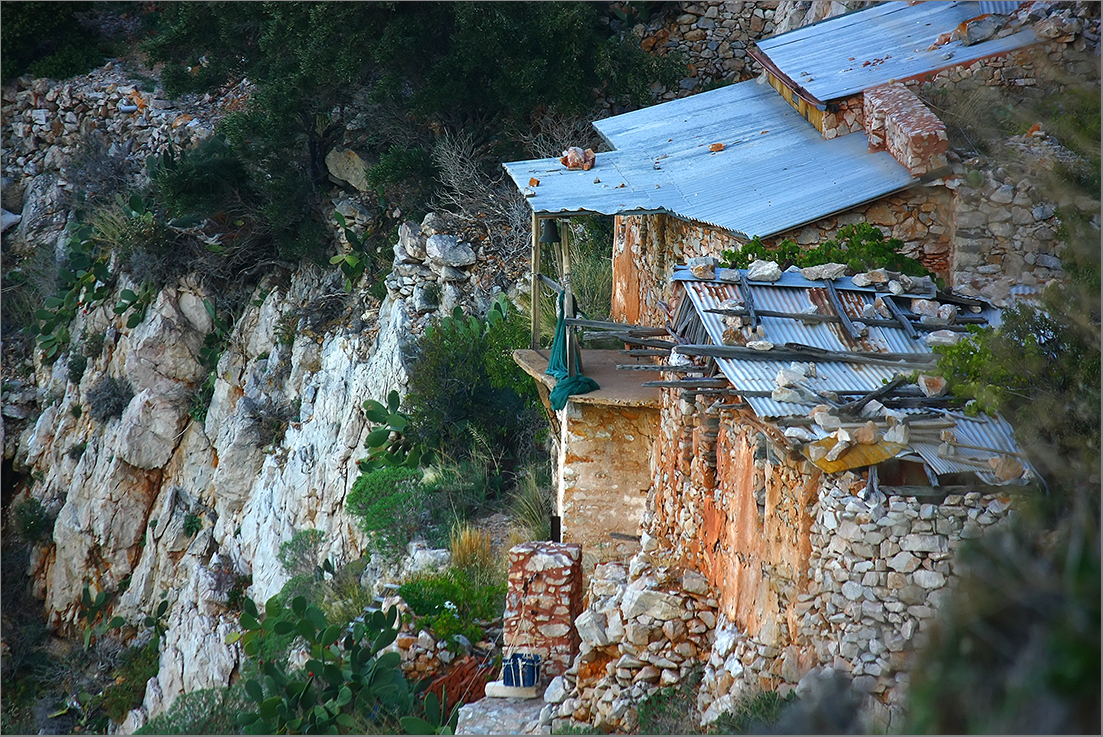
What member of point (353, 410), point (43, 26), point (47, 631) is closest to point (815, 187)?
point (353, 410)

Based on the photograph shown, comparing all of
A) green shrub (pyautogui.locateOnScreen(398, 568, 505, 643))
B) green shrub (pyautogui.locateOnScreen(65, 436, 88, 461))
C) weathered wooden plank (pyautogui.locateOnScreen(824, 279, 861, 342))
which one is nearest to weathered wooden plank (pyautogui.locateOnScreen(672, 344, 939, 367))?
weathered wooden plank (pyautogui.locateOnScreen(824, 279, 861, 342))

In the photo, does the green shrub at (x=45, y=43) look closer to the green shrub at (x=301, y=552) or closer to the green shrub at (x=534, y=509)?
the green shrub at (x=301, y=552)

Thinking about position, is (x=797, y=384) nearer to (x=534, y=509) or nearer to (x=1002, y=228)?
(x=1002, y=228)

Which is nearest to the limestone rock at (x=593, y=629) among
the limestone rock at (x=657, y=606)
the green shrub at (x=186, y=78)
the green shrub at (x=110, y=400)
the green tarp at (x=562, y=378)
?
the limestone rock at (x=657, y=606)

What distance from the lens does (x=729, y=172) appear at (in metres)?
8.98

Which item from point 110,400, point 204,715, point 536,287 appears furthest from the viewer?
point 110,400

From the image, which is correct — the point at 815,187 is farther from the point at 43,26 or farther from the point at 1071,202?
the point at 43,26

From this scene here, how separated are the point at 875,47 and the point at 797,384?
6053 mm

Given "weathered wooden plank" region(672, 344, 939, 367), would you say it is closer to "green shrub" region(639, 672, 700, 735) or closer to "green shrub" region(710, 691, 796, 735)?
"green shrub" region(710, 691, 796, 735)

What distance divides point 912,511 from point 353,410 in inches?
432

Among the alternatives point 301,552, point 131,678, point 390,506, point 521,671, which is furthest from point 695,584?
point 131,678

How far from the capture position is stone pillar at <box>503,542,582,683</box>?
754 cm

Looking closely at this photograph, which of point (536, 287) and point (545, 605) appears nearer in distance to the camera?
point (545, 605)

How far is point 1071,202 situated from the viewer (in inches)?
→ 227
